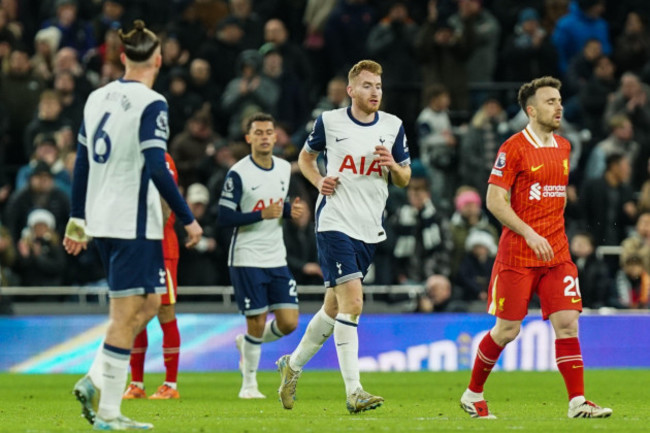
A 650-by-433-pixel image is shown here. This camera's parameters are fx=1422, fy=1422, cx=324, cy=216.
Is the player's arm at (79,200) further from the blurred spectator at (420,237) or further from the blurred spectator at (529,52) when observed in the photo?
the blurred spectator at (529,52)

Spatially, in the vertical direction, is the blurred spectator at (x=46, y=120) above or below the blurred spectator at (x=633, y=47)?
below

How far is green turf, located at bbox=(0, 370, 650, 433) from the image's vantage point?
965 centimetres

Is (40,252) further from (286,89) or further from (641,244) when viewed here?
(641,244)

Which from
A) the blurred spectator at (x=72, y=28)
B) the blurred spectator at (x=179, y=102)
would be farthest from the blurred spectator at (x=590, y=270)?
the blurred spectator at (x=72, y=28)

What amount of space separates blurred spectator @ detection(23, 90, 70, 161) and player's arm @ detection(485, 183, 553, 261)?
470 inches

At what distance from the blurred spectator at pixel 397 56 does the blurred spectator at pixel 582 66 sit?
254 centimetres

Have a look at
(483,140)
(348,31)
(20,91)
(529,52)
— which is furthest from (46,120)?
(529,52)

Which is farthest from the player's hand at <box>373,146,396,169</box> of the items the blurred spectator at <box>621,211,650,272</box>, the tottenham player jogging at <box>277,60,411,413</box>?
the blurred spectator at <box>621,211,650,272</box>

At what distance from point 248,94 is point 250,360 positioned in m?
8.45

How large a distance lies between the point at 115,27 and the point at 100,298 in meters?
5.49

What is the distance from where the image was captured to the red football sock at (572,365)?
10.5 metres

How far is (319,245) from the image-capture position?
11.8m

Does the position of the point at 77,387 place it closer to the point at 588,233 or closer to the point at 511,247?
the point at 511,247

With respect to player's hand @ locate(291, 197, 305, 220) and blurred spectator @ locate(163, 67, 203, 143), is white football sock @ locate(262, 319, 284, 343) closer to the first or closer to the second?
player's hand @ locate(291, 197, 305, 220)
